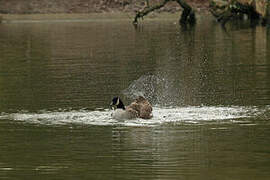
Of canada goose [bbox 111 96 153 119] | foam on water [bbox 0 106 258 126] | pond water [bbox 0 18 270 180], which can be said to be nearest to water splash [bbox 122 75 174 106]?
pond water [bbox 0 18 270 180]

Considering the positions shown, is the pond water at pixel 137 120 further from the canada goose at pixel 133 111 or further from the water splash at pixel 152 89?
the canada goose at pixel 133 111

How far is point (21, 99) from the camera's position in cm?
2283

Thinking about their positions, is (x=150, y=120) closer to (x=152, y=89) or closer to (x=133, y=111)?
(x=133, y=111)

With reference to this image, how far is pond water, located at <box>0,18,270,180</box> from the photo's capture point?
1460 centimetres

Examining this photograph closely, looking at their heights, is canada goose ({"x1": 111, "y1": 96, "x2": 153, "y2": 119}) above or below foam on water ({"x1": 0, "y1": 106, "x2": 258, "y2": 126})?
above

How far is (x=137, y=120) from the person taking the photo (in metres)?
19.4

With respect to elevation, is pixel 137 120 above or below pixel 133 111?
below

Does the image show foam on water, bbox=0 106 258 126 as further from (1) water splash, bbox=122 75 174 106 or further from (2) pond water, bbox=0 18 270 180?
(1) water splash, bbox=122 75 174 106

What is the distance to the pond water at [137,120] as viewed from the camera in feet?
47.9

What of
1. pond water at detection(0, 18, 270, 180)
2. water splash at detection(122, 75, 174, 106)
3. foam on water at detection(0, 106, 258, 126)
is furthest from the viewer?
water splash at detection(122, 75, 174, 106)

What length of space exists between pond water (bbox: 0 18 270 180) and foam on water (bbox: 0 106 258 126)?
0.02m

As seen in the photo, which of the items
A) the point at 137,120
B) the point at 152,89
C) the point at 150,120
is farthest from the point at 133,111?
the point at 152,89

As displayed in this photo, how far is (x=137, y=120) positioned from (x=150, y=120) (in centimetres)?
26

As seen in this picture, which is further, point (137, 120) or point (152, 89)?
point (152, 89)
